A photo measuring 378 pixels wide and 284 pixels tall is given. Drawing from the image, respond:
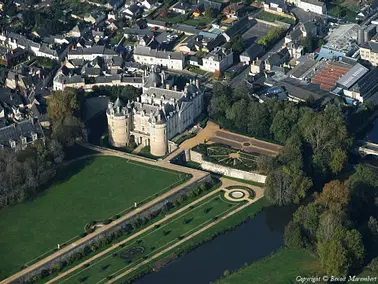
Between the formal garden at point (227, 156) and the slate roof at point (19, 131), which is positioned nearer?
the formal garden at point (227, 156)

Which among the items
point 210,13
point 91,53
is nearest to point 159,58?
point 91,53

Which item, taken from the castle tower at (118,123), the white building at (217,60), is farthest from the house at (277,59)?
the castle tower at (118,123)

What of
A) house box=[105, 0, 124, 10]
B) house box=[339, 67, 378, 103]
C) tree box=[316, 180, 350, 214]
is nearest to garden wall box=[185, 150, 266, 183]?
tree box=[316, 180, 350, 214]

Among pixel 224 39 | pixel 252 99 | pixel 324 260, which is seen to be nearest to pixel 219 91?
pixel 252 99

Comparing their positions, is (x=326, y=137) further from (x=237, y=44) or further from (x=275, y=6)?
(x=275, y=6)

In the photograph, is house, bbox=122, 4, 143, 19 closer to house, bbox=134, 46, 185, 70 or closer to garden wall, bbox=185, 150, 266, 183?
house, bbox=134, 46, 185, 70

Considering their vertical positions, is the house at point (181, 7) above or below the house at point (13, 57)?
above

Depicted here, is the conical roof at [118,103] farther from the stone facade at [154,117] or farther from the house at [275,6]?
the house at [275,6]

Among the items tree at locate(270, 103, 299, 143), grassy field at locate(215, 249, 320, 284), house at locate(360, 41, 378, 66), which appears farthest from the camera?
house at locate(360, 41, 378, 66)
